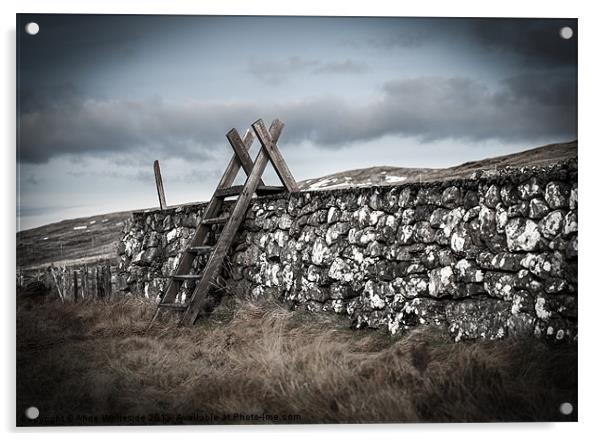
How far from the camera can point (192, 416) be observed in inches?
186

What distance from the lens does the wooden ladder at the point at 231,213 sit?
247 inches

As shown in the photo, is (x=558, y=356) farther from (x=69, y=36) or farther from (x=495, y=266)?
(x=69, y=36)

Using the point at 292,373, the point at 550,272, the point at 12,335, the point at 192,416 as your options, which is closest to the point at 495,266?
the point at 550,272

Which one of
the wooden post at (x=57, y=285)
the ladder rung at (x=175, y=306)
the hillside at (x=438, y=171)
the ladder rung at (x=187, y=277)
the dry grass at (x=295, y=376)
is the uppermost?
the hillside at (x=438, y=171)

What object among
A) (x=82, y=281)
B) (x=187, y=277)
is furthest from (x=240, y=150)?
(x=82, y=281)

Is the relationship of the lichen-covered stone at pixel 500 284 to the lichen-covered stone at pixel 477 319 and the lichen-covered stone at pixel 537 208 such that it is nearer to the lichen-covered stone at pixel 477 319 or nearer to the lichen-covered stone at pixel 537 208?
the lichen-covered stone at pixel 477 319

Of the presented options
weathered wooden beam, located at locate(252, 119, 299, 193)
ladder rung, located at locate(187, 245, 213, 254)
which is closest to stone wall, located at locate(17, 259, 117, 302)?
ladder rung, located at locate(187, 245, 213, 254)

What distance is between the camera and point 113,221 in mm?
8055

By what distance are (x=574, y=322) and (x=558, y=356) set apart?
26 centimetres

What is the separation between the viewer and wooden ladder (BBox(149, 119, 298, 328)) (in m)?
6.28

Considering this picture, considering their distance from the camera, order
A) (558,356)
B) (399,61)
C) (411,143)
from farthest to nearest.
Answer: (411,143), (399,61), (558,356)

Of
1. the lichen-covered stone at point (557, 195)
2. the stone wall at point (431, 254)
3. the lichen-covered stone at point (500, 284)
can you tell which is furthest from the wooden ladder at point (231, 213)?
the lichen-covered stone at point (557, 195)

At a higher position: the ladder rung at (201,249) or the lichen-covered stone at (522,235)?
the lichen-covered stone at (522,235)

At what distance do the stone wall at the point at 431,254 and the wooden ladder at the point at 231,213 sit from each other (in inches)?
8.0
